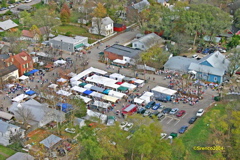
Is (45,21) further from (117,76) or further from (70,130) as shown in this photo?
(70,130)

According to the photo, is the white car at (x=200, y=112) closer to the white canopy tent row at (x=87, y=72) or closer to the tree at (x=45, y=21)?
the white canopy tent row at (x=87, y=72)

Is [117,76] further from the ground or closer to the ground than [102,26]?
closer to the ground

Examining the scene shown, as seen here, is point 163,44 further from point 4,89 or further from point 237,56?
point 4,89

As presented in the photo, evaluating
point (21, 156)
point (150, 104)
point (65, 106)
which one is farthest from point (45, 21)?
point (21, 156)

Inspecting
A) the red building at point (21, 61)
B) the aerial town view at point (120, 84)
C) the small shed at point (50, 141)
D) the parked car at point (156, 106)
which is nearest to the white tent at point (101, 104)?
the aerial town view at point (120, 84)

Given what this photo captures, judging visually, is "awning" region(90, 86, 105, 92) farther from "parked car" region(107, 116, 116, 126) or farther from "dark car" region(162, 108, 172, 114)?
"dark car" region(162, 108, 172, 114)

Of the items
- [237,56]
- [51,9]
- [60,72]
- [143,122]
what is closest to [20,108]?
[60,72]

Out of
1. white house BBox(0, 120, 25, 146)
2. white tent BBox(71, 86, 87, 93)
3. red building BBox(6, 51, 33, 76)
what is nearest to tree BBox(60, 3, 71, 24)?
red building BBox(6, 51, 33, 76)

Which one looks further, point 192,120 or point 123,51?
point 123,51
